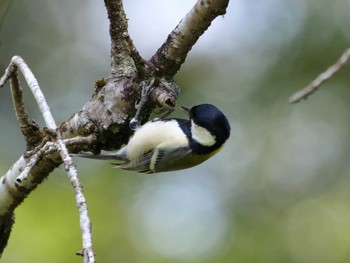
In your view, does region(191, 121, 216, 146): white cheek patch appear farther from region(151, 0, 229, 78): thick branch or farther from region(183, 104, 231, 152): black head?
region(151, 0, 229, 78): thick branch

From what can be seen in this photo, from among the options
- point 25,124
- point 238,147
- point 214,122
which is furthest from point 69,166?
point 238,147

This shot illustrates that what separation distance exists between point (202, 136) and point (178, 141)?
88 millimetres

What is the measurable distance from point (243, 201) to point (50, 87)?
1.80 meters

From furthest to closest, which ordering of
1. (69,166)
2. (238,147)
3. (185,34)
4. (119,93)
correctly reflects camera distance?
(238,147) → (119,93) → (185,34) → (69,166)

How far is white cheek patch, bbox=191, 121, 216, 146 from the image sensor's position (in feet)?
7.82

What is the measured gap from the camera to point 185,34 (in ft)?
6.83

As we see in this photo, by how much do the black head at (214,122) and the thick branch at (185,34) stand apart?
24cm

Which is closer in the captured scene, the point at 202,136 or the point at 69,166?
the point at 69,166

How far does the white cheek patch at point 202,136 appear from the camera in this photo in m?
2.38

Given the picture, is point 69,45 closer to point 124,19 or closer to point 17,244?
point 17,244

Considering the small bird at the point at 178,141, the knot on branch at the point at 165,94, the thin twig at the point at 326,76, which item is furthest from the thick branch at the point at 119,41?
the thin twig at the point at 326,76

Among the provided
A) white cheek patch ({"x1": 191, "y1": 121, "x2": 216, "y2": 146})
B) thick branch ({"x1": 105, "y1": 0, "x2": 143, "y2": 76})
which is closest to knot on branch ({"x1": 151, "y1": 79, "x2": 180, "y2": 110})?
thick branch ({"x1": 105, "y1": 0, "x2": 143, "y2": 76})

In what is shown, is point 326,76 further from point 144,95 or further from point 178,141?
point 178,141

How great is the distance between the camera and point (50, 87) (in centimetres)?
573
